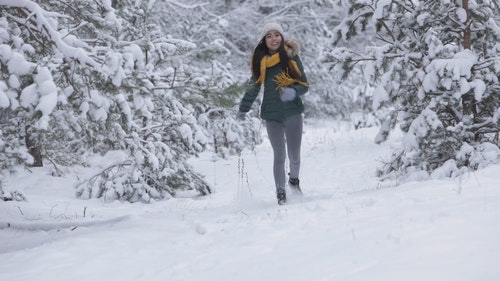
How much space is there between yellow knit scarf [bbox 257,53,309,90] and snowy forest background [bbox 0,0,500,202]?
407 millimetres

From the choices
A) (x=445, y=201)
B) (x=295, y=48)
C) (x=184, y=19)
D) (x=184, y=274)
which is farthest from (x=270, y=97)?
(x=184, y=19)

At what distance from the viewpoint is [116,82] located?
3740 millimetres

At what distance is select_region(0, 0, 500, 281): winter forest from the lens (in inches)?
113

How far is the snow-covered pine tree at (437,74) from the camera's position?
528cm

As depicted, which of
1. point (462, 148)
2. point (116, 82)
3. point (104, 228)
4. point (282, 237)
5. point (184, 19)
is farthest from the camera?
point (184, 19)

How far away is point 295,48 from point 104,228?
2589 millimetres

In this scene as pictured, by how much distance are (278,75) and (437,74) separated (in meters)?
1.93

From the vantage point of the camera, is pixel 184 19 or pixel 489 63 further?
pixel 184 19

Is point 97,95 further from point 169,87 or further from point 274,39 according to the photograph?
point 274,39

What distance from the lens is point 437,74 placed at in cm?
530

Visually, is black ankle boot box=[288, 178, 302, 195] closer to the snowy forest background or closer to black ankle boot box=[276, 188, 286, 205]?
black ankle boot box=[276, 188, 286, 205]

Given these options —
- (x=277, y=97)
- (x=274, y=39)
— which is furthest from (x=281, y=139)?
(x=274, y=39)

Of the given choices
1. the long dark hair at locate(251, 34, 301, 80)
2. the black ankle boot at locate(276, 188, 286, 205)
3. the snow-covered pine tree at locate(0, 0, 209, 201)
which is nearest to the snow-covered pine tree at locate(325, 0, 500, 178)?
the long dark hair at locate(251, 34, 301, 80)

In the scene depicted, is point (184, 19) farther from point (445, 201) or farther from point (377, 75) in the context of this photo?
point (445, 201)
